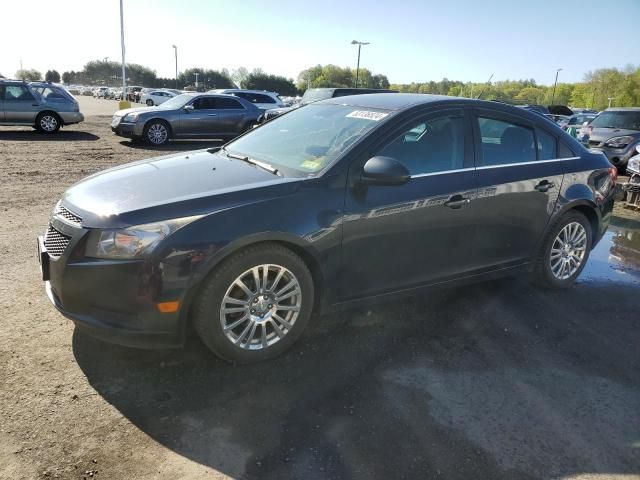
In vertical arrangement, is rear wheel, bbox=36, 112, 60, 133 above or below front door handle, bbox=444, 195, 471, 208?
below

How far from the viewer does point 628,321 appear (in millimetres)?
4352

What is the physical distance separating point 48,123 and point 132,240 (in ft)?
51.9

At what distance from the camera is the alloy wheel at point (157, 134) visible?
49.1 feet

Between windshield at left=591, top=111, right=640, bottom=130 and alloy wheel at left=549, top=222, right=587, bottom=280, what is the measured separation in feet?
34.9

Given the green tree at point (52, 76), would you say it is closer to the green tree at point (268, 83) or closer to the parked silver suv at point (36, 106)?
the green tree at point (268, 83)

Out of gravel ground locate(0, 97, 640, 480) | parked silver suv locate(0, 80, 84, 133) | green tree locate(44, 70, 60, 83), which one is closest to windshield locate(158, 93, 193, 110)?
parked silver suv locate(0, 80, 84, 133)

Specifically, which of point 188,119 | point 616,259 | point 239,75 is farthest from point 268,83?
point 616,259

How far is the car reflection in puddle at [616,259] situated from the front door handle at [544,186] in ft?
4.58

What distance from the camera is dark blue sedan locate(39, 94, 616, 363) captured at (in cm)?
295

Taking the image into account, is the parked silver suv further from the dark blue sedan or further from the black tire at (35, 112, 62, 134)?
the dark blue sedan

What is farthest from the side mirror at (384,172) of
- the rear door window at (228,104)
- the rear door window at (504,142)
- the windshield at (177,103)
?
the rear door window at (228,104)

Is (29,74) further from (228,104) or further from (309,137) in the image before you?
(309,137)

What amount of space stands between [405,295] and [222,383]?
1.50 metres

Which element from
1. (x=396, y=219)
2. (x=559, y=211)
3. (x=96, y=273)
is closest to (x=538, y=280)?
(x=559, y=211)
